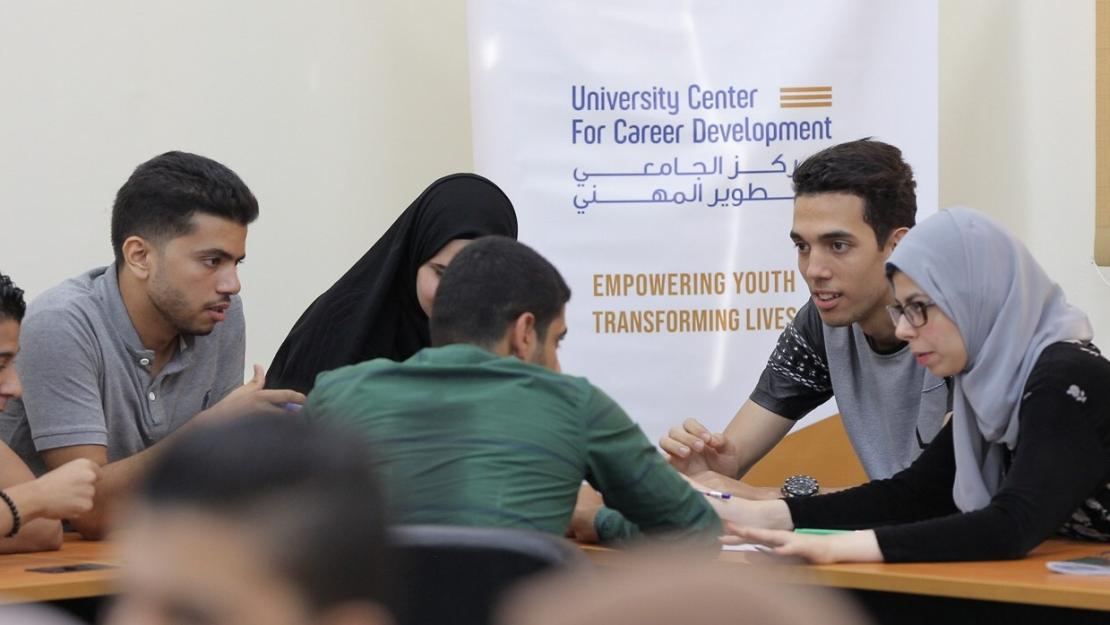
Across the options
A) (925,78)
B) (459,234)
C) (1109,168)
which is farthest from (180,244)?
(1109,168)

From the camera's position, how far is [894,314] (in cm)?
255

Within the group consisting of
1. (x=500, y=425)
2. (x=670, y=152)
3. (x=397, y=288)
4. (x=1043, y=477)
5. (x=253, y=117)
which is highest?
(x=253, y=117)

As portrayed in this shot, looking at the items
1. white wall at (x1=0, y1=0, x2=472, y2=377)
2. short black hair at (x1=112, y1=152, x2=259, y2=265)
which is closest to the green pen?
short black hair at (x1=112, y1=152, x2=259, y2=265)

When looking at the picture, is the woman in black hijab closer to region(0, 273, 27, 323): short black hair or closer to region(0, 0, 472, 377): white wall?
region(0, 273, 27, 323): short black hair

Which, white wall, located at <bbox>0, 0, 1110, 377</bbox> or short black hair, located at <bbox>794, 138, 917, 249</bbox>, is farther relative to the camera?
white wall, located at <bbox>0, 0, 1110, 377</bbox>

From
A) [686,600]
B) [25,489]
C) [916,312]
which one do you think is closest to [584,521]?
[916,312]

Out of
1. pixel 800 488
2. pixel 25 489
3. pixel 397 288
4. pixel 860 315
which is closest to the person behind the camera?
pixel 25 489

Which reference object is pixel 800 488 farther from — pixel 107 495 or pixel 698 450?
pixel 107 495

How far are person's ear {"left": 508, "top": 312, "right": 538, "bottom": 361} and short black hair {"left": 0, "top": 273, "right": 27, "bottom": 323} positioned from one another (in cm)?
93

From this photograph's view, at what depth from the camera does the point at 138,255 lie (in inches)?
116

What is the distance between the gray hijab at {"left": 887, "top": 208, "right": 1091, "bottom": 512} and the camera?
2.35m

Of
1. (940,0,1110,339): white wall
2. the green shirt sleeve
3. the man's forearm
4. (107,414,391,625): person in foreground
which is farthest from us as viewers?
(940,0,1110,339): white wall

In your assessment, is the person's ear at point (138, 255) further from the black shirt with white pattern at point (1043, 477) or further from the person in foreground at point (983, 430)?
the black shirt with white pattern at point (1043, 477)

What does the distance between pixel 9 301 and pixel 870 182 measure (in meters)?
1.74
